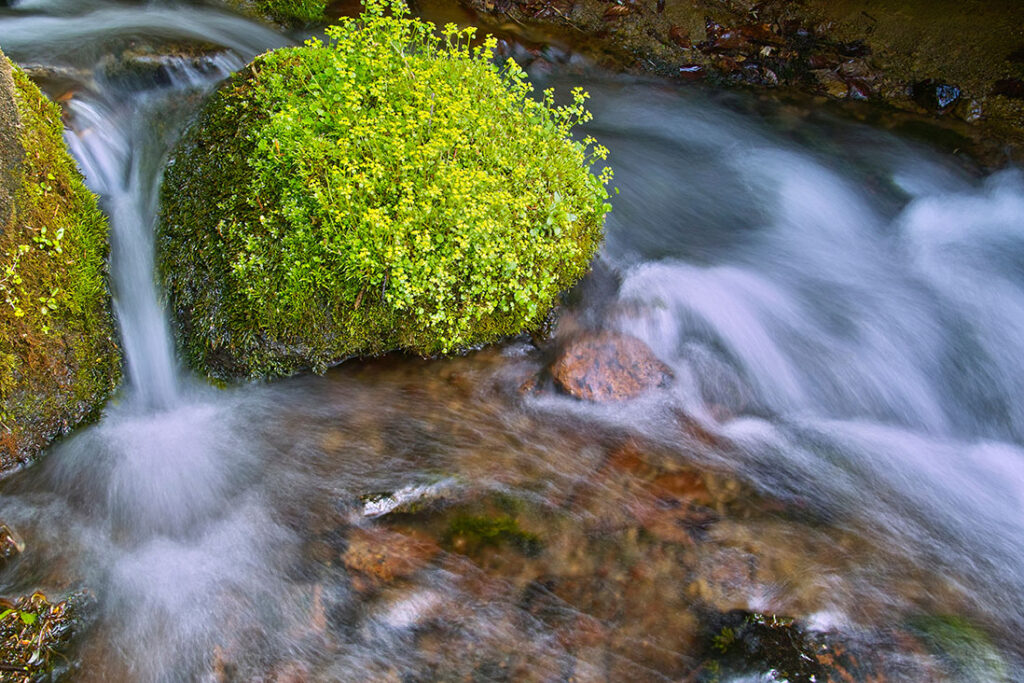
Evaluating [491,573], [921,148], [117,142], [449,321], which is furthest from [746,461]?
[117,142]

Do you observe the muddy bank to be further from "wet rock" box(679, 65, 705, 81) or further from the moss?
the moss

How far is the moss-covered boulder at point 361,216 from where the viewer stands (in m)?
4.80

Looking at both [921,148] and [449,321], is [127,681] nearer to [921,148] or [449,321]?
[449,321]

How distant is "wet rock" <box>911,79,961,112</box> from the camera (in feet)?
26.0

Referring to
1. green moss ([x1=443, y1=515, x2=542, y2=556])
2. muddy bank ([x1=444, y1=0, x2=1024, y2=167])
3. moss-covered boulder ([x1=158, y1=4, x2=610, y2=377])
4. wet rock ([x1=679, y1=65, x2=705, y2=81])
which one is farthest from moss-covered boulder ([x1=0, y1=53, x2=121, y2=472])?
wet rock ([x1=679, y1=65, x2=705, y2=81])

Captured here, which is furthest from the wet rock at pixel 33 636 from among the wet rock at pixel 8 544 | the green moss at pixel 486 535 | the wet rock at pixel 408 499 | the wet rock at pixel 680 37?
the wet rock at pixel 680 37

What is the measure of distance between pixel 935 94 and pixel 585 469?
6644 millimetres

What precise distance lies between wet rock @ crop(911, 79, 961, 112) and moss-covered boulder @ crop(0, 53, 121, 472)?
8.77 metres

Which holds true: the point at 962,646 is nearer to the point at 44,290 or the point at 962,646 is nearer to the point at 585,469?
the point at 585,469

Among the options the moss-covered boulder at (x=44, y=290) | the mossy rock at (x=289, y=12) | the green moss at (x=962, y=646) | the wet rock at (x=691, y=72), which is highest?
the mossy rock at (x=289, y=12)

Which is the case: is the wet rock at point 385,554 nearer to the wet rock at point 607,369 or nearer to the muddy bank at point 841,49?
the wet rock at point 607,369

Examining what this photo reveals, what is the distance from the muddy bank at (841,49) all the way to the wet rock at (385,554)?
6.75 metres

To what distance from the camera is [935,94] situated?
7984 mm

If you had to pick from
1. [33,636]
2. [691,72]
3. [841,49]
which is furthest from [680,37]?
[33,636]
